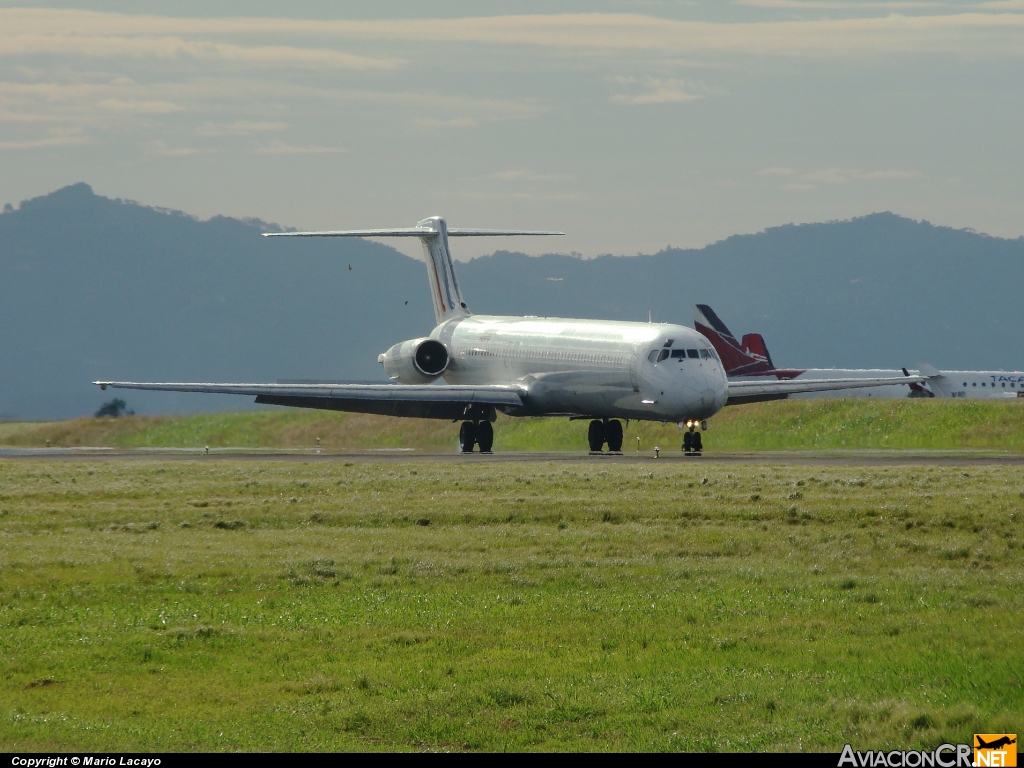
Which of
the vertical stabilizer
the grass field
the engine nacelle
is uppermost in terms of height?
the vertical stabilizer

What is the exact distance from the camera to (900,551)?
858 inches

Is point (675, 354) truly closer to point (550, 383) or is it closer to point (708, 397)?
point (708, 397)

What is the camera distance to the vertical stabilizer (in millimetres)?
67500

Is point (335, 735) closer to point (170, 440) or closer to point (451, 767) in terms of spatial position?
point (451, 767)

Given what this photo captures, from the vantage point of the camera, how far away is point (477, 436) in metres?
54.1

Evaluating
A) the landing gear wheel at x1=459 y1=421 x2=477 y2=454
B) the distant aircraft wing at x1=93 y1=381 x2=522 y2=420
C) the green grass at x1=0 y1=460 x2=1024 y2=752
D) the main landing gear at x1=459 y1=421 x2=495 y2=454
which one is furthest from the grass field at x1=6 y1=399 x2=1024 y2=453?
the green grass at x1=0 y1=460 x2=1024 y2=752

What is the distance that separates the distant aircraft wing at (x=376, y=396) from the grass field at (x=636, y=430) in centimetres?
833

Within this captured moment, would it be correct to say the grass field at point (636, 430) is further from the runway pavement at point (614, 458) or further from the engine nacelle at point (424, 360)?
the runway pavement at point (614, 458)

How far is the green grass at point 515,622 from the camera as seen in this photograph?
11.7 m

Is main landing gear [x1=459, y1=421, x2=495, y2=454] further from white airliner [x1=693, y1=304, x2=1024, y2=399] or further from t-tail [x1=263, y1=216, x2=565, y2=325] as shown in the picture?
white airliner [x1=693, y1=304, x2=1024, y2=399]

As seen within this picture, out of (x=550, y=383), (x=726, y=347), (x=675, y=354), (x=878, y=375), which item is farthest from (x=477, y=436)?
(x=878, y=375)

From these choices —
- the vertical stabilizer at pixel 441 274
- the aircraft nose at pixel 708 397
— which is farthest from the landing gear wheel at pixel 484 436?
the vertical stabilizer at pixel 441 274

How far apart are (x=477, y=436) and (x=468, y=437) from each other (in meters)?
0.33

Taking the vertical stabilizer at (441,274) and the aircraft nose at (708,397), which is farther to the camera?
the vertical stabilizer at (441,274)
